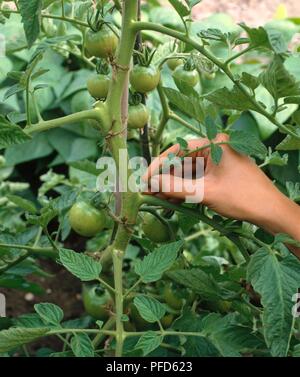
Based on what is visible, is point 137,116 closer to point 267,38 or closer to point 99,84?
point 99,84

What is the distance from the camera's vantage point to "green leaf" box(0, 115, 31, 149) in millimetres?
701

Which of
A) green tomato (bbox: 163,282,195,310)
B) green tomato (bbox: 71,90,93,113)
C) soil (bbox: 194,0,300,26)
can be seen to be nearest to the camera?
green tomato (bbox: 163,282,195,310)

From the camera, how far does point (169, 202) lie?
33.2 inches

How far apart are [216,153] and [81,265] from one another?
20 cm

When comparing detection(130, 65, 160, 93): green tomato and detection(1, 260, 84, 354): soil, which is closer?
detection(130, 65, 160, 93): green tomato

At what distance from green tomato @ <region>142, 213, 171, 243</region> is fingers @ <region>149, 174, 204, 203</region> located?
0.10 m

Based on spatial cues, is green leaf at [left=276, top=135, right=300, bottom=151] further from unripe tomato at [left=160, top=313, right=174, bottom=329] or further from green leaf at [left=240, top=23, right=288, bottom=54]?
Result: unripe tomato at [left=160, top=313, right=174, bottom=329]

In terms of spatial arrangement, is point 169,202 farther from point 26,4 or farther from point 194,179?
point 26,4

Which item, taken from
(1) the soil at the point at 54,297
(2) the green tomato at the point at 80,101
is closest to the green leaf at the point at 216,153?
(1) the soil at the point at 54,297

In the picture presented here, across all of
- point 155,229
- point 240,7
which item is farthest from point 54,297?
point 240,7

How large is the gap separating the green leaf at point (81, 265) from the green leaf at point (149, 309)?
6 centimetres

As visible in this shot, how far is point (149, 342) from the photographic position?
73cm

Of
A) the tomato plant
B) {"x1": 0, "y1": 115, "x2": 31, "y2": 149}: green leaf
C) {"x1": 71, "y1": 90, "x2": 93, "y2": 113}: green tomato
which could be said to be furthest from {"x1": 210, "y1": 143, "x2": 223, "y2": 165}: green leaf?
{"x1": 71, "y1": 90, "x2": 93, "y2": 113}: green tomato
